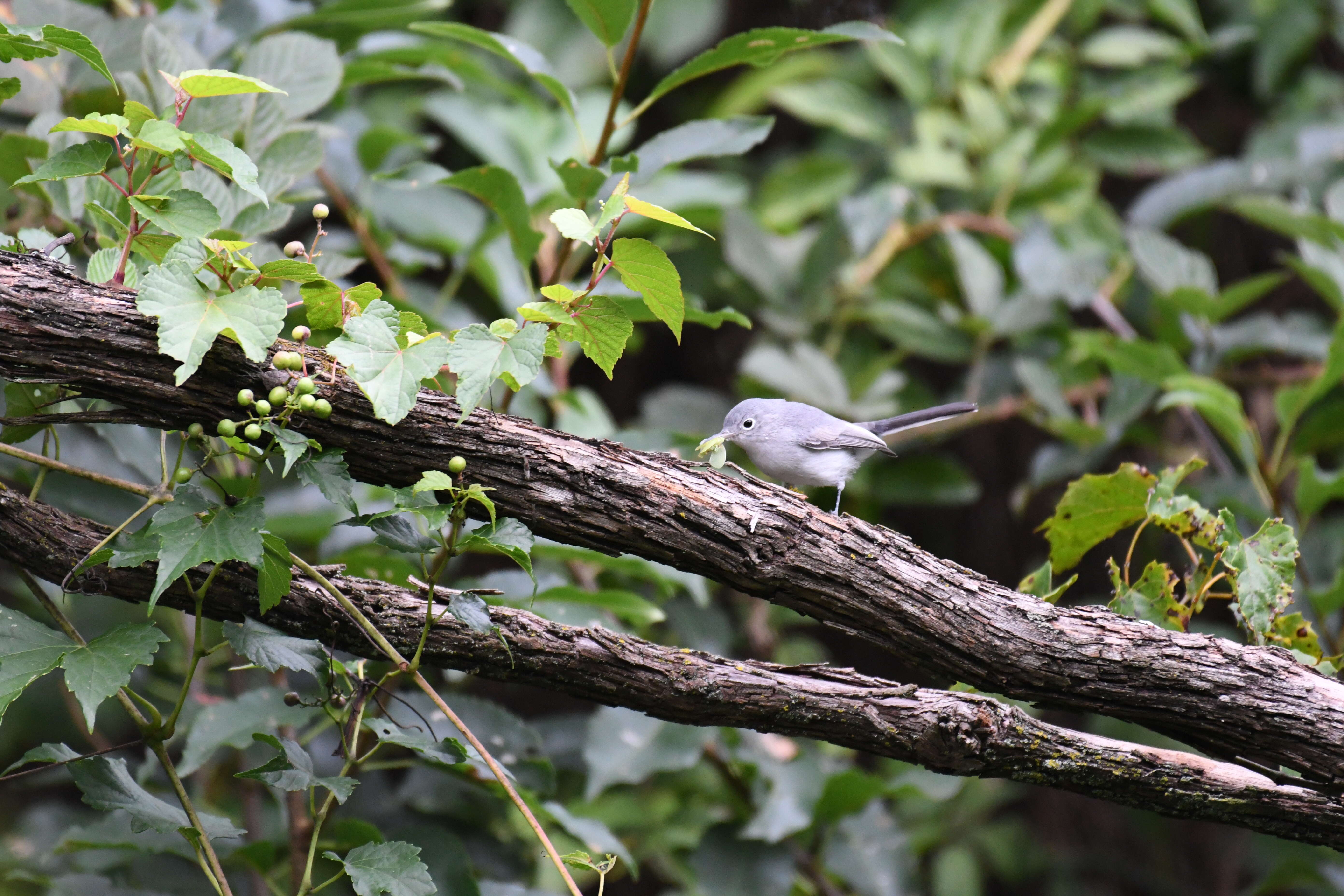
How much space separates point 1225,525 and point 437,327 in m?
1.75

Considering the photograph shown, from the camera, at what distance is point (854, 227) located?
358cm

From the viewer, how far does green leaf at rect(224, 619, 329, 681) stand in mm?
1517

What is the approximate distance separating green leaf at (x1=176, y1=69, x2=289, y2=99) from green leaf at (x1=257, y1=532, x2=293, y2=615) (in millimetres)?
579

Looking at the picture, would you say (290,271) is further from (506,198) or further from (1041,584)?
(1041,584)

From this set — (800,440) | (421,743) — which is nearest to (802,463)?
(800,440)

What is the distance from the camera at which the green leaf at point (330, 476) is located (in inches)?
54.7

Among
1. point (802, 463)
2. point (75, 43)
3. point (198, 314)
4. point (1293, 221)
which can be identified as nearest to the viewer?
point (198, 314)

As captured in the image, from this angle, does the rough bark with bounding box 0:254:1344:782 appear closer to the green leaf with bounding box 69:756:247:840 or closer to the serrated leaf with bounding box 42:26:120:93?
the serrated leaf with bounding box 42:26:120:93

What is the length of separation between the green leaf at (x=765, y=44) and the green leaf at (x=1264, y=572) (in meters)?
1.14

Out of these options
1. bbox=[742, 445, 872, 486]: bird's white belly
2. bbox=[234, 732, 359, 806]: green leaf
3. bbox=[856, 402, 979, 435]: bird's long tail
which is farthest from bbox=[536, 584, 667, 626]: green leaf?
bbox=[234, 732, 359, 806]: green leaf

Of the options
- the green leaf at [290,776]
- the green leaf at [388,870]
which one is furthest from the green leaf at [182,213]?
the green leaf at [388,870]

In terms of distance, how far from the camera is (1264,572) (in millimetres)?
1877

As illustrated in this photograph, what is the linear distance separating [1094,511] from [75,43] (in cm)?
188

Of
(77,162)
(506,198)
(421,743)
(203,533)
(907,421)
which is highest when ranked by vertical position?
(77,162)
